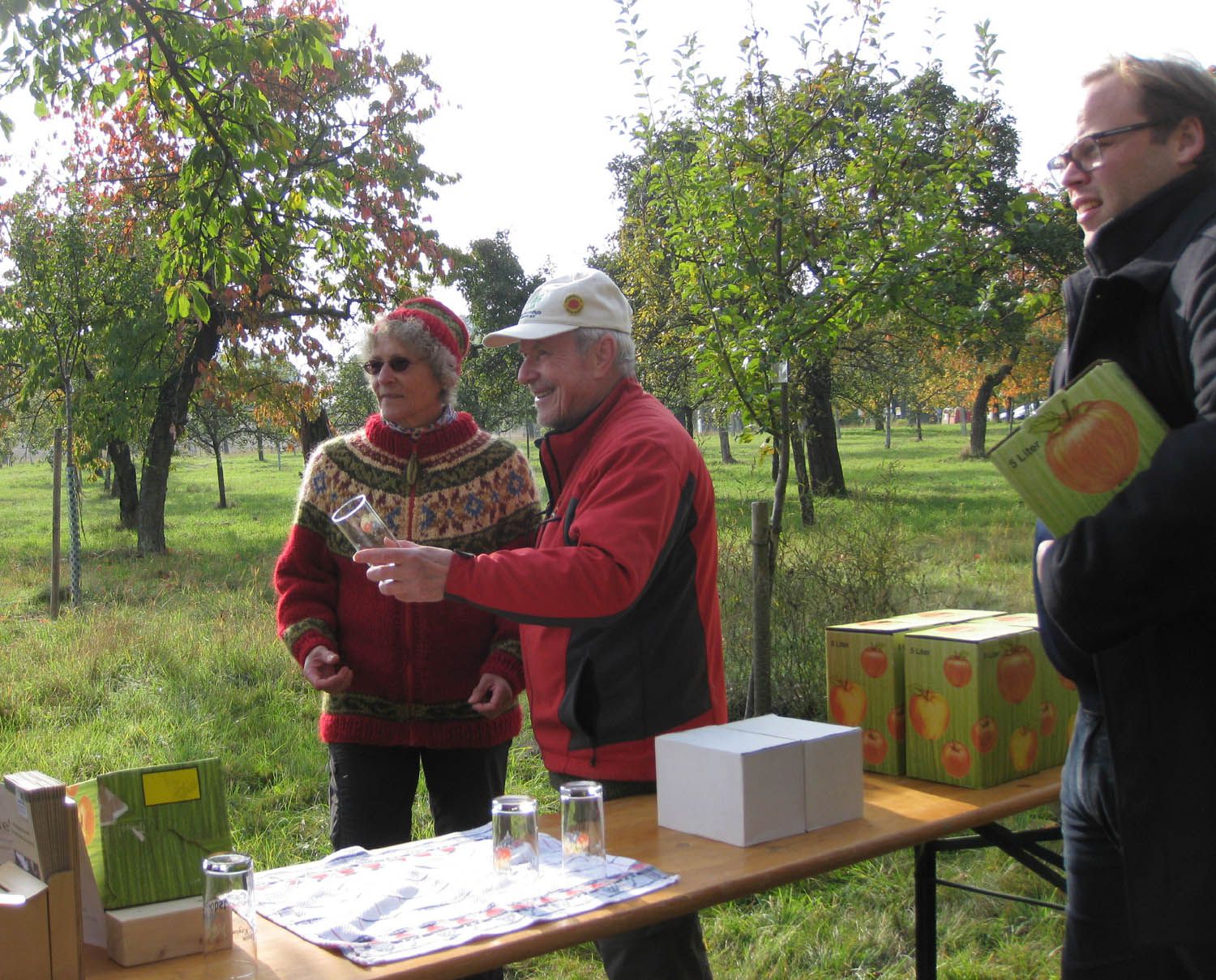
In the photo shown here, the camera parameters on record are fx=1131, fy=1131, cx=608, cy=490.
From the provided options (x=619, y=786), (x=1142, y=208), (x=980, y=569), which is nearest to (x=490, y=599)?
(x=619, y=786)

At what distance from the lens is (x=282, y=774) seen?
5531 mm

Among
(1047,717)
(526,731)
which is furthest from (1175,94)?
→ (526,731)

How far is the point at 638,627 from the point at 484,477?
876 mm

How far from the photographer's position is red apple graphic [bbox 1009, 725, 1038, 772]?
2.69m

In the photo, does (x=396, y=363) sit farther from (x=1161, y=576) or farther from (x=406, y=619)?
(x=1161, y=576)

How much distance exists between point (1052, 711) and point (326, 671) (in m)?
1.81

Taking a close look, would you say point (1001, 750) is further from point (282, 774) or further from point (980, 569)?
point (980, 569)

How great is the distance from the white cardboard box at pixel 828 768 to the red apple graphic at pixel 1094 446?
0.91m

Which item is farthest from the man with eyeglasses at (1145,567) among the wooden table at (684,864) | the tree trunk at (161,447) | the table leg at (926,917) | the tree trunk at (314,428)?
the tree trunk at (161,447)

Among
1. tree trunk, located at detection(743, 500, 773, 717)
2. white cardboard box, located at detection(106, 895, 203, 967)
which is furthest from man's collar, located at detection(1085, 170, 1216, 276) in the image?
tree trunk, located at detection(743, 500, 773, 717)

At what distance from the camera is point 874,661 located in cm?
282

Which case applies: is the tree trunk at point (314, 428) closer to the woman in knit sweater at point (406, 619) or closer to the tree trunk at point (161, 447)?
the tree trunk at point (161, 447)

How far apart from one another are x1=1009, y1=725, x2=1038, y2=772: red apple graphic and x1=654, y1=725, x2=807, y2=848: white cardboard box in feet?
2.26

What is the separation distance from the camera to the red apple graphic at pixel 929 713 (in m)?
2.67
